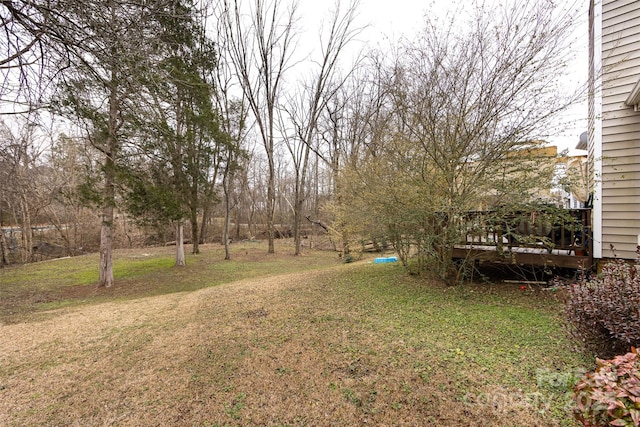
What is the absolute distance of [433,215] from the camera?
4.77 metres

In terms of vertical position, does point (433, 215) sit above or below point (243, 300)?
above

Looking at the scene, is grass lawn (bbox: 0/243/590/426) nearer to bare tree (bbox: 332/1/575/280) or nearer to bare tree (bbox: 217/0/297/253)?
bare tree (bbox: 332/1/575/280)

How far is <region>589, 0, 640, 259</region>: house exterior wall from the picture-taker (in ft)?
13.3

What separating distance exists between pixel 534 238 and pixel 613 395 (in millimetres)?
3346

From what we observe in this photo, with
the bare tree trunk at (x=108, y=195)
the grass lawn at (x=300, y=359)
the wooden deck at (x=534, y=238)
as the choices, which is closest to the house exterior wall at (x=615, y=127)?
the wooden deck at (x=534, y=238)

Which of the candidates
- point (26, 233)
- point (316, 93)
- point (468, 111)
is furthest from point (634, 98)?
point (26, 233)

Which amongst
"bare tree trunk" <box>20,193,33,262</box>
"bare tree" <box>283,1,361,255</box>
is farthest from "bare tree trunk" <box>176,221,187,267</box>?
"bare tree trunk" <box>20,193,33,262</box>

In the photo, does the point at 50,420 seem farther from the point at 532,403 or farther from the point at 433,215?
the point at 433,215

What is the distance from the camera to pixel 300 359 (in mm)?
2969

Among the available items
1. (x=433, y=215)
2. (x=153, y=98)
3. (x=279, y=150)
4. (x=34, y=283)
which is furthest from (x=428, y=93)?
(x=279, y=150)

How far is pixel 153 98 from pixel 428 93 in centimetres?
390

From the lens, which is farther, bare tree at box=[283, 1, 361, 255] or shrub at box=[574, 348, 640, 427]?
bare tree at box=[283, 1, 361, 255]

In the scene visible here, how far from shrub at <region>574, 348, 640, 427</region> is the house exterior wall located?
12.3 feet

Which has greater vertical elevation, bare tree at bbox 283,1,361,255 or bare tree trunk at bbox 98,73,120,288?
bare tree at bbox 283,1,361,255
